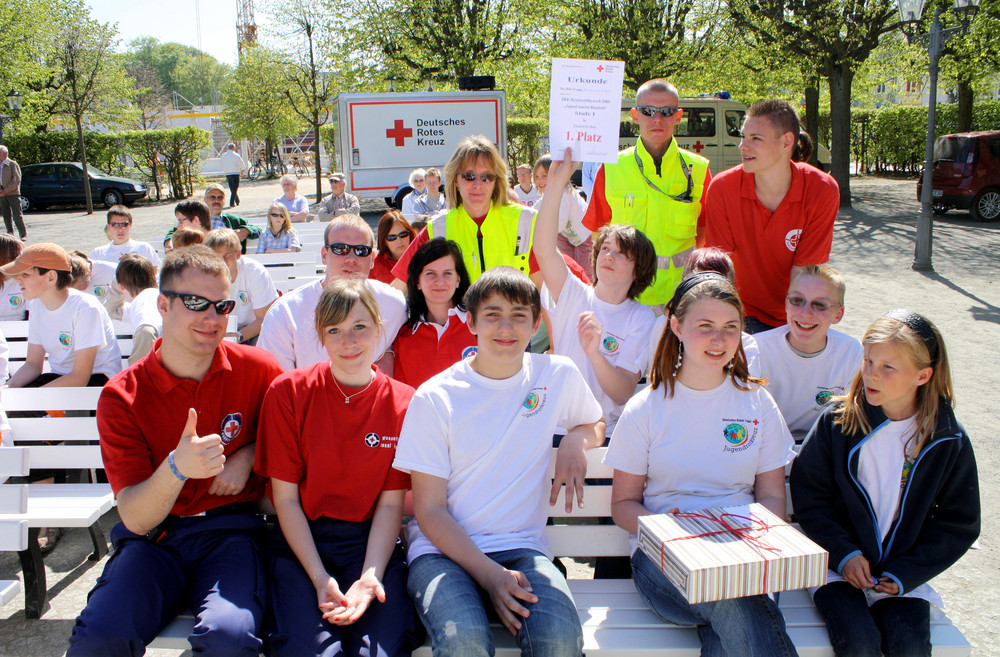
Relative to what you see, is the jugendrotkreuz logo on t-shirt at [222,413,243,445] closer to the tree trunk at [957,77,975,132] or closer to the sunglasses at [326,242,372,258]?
the sunglasses at [326,242,372,258]

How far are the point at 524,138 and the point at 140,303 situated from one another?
23.6m

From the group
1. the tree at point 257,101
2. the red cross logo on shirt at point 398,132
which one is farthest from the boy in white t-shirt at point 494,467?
the tree at point 257,101

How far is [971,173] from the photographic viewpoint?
14609 mm

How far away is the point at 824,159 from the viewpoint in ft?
74.4

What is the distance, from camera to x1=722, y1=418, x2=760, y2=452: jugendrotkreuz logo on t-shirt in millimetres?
2572

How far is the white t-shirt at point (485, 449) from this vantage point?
2486 millimetres

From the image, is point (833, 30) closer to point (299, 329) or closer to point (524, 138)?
point (524, 138)

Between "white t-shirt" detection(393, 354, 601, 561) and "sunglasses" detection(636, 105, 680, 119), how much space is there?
2106mm

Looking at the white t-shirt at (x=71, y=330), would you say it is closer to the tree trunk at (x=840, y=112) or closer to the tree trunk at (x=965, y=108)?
the tree trunk at (x=840, y=112)

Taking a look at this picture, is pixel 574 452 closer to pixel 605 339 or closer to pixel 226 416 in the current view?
pixel 605 339

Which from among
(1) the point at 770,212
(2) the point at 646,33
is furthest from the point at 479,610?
(2) the point at 646,33

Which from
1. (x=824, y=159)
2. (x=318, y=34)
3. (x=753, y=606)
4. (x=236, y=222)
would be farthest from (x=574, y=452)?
(x=318, y=34)

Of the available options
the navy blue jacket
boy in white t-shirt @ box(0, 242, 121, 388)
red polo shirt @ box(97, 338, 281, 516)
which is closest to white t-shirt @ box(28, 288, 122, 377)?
boy in white t-shirt @ box(0, 242, 121, 388)

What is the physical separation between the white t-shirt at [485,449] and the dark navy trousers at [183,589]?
564 mm
